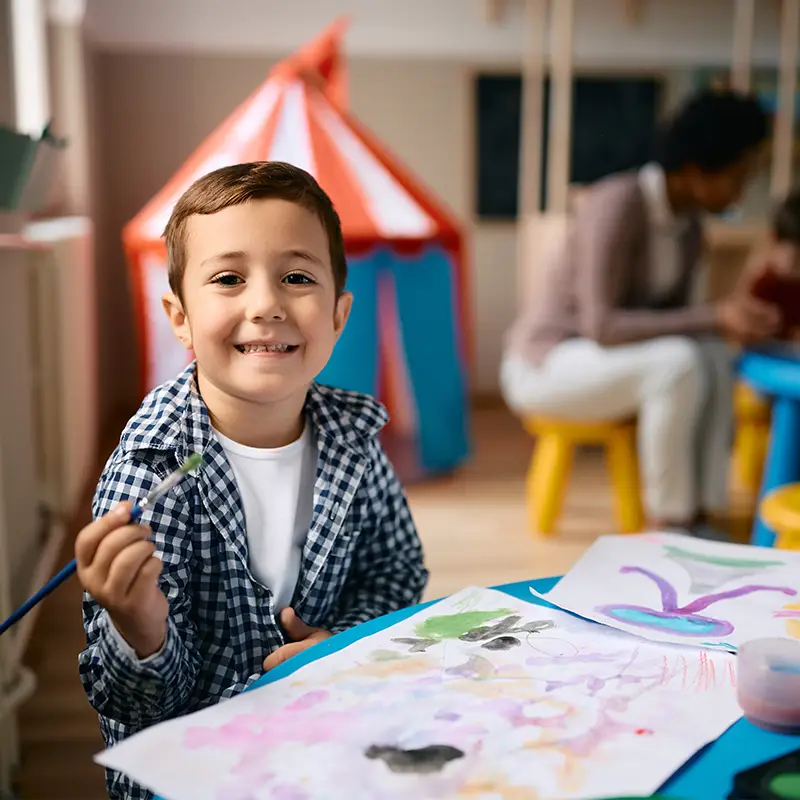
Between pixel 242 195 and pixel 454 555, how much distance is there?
1.47m

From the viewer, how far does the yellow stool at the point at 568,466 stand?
210cm

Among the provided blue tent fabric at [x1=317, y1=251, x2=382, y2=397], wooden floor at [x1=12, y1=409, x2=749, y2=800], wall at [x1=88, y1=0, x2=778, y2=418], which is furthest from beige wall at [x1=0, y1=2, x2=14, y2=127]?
blue tent fabric at [x1=317, y1=251, x2=382, y2=397]

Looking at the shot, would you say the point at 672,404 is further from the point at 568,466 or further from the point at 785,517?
the point at 785,517

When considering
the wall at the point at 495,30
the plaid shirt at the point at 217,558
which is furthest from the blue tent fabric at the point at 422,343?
the plaid shirt at the point at 217,558

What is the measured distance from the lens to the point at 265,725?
0.43 meters

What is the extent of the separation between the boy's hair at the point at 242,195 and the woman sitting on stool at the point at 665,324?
140cm

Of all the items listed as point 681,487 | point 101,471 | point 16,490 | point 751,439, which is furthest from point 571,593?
point 751,439

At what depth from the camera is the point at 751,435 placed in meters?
2.55

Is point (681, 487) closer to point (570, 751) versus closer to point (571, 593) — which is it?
point (571, 593)

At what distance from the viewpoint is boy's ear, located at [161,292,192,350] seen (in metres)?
0.60

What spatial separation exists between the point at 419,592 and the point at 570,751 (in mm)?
327

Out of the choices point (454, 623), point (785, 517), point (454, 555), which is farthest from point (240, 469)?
point (454, 555)

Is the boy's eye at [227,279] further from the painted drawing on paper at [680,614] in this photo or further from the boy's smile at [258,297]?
the painted drawing on paper at [680,614]

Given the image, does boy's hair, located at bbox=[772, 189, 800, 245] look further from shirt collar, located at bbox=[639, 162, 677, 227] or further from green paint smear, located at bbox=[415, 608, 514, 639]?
green paint smear, located at bbox=[415, 608, 514, 639]
